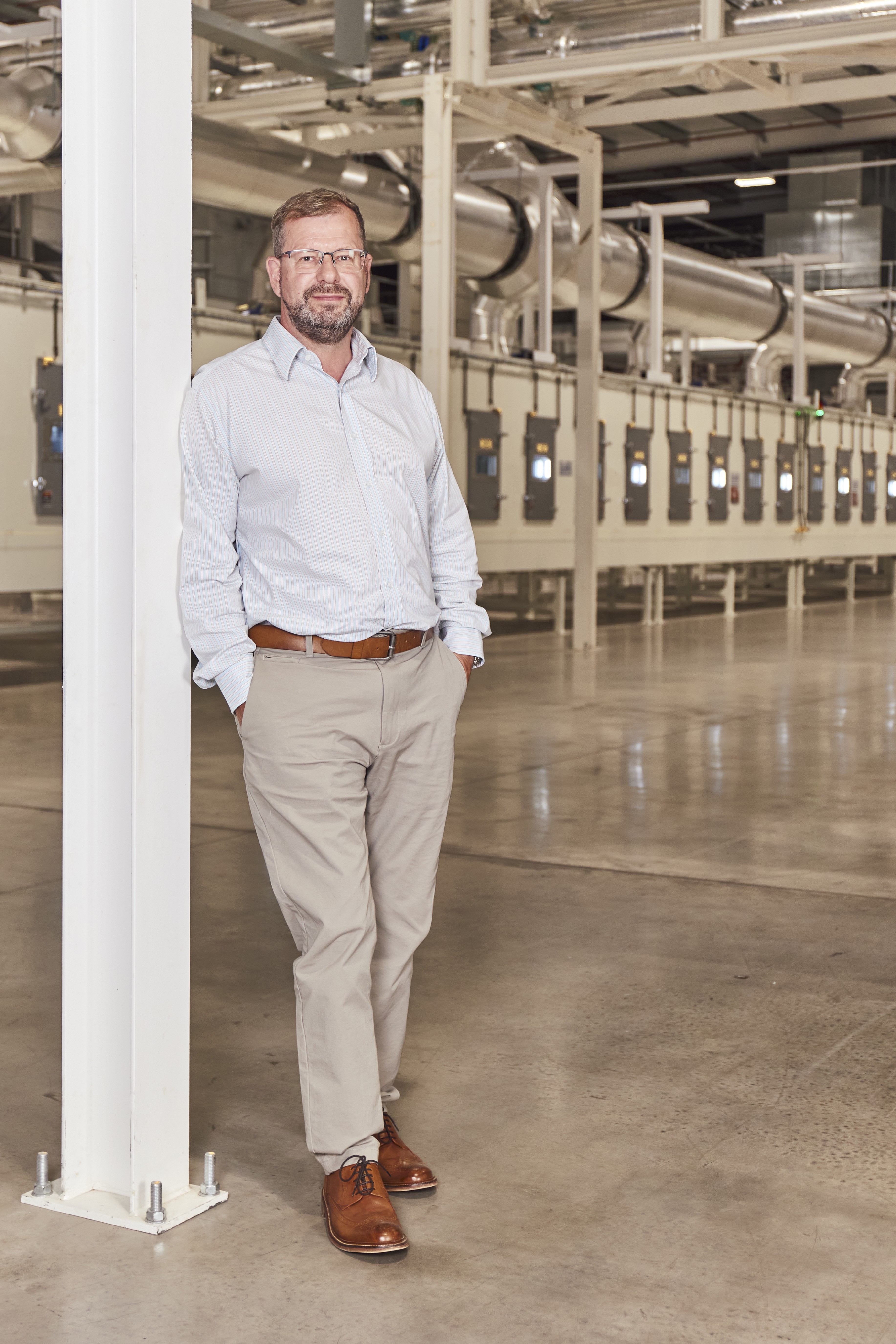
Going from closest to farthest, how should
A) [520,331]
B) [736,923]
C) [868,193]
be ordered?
1. [736,923]
2. [868,193]
3. [520,331]

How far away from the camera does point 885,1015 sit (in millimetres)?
3672

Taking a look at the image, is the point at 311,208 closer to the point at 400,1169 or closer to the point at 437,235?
the point at 400,1169

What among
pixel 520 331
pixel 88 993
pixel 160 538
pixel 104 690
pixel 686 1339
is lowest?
pixel 686 1339

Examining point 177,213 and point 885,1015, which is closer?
point 177,213

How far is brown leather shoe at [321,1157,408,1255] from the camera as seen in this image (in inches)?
94.7

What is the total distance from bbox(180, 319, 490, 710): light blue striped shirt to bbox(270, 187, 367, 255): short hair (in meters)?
0.16

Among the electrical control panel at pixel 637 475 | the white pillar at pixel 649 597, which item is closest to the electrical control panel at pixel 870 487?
the white pillar at pixel 649 597

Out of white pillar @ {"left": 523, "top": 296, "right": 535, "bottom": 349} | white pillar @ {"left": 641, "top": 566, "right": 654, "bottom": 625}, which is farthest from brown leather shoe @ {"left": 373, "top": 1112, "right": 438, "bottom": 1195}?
white pillar @ {"left": 641, "top": 566, "right": 654, "bottom": 625}

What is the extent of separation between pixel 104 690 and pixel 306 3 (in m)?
9.82

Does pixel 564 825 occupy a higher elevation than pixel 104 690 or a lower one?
lower

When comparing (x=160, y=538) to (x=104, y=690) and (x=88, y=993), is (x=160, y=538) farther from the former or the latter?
(x=88, y=993)

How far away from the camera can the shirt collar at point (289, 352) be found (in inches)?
99.4

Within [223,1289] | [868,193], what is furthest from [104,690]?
[868,193]

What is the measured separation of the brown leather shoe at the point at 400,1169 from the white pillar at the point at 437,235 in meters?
8.42
